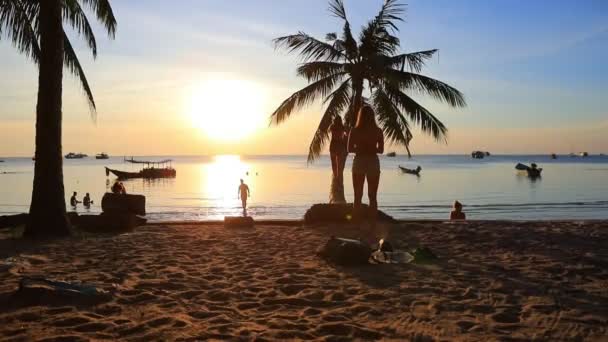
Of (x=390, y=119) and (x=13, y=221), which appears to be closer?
(x=13, y=221)

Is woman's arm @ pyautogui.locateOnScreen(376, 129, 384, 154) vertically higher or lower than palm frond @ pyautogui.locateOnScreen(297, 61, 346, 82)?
lower

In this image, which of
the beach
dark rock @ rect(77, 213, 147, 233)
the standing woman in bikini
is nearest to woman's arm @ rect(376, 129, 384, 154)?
the standing woman in bikini

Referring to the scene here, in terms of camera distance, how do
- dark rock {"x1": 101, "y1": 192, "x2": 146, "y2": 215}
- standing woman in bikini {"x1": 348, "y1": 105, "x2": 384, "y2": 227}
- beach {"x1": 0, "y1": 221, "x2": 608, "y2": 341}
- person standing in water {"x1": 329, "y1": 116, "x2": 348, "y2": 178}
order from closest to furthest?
beach {"x1": 0, "y1": 221, "x2": 608, "y2": 341}
standing woman in bikini {"x1": 348, "y1": 105, "x2": 384, "y2": 227}
person standing in water {"x1": 329, "y1": 116, "x2": 348, "y2": 178}
dark rock {"x1": 101, "y1": 192, "x2": 146, "y2": 215}

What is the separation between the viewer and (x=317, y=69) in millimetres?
16188

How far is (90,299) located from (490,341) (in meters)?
3.82

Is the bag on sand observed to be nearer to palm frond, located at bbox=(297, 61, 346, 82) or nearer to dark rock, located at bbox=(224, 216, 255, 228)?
dark rock, located at bbox=(224, 216, 255, 228)

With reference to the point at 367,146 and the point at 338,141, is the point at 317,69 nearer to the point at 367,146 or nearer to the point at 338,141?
the point at 338,141

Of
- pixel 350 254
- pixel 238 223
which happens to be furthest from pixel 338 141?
pixel 350 254

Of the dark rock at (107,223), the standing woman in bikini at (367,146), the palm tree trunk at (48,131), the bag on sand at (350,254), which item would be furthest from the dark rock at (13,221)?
the bag on sand at (350,254)

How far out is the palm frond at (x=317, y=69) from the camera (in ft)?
53.0

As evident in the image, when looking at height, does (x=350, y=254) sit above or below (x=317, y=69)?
below

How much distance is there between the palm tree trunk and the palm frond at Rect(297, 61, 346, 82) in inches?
325

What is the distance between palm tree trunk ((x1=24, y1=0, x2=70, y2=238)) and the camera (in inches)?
370

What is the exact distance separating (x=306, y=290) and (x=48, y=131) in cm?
700
